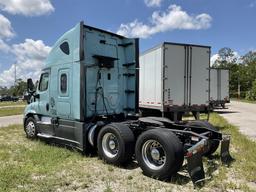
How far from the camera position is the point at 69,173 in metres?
6.51

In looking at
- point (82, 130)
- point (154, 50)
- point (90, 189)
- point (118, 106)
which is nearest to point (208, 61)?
point (154, 50)

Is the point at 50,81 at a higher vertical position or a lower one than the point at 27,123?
higher

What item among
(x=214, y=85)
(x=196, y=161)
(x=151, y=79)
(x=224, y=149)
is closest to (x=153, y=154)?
(x=196, y=161)

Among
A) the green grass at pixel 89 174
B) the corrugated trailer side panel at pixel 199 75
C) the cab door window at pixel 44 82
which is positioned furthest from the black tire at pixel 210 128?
the corrugated trailer side panel at pixel 199 75

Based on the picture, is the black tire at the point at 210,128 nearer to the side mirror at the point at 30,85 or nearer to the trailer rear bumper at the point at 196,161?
the trailer rear bumper at the point at 196,161

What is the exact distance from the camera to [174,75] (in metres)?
12.6

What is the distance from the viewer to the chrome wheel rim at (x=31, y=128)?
10.7 metres

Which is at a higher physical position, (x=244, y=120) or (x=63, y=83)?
(x=63, y=83)

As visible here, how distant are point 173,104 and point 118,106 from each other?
3.73 metres

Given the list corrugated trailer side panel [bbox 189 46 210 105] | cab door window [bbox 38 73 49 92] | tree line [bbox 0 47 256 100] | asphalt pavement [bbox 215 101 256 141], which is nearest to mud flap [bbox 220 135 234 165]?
asphalt pavement [bbox 215 101 256 141]

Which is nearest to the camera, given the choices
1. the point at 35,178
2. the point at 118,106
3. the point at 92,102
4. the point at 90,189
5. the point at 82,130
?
the point at 90,189

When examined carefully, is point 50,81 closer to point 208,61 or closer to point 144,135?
point 144,135

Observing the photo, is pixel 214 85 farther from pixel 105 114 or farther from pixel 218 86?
pixel 105 114

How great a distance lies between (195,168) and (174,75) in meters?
7.19
